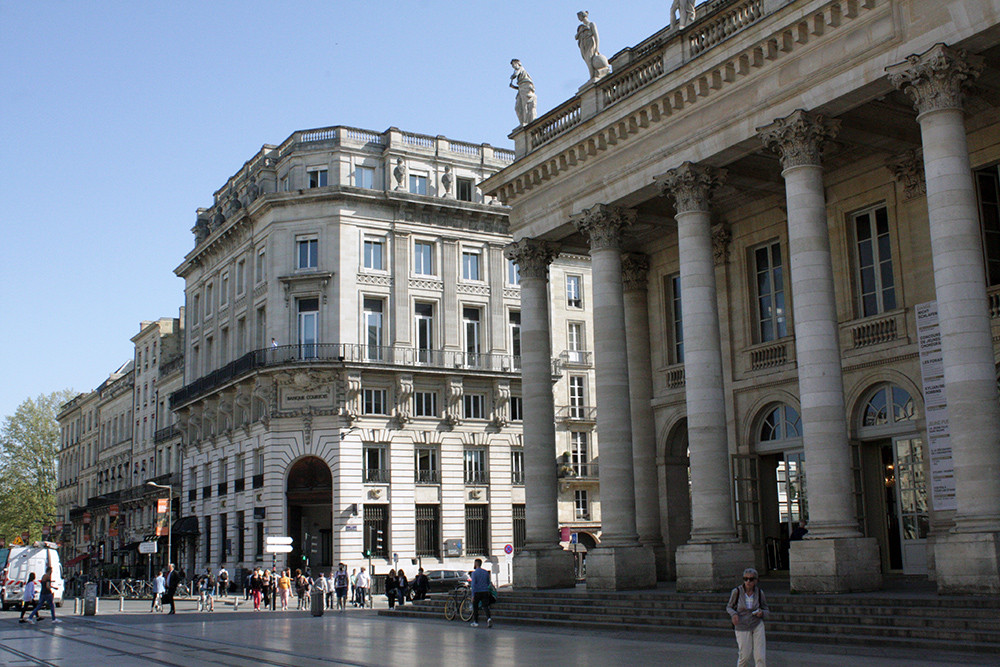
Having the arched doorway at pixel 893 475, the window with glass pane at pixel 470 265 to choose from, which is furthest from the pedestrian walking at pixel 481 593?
the window with glass pane at pixel 470 265

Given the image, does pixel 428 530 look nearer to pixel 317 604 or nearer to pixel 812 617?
pixel 317 604

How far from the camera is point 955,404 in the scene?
1781 centimetres

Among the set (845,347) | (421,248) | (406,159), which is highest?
(406,159)

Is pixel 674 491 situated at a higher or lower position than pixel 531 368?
lower

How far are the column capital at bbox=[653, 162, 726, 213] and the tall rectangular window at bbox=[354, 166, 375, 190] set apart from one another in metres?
30.6

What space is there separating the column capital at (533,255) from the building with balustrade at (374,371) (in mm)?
18437

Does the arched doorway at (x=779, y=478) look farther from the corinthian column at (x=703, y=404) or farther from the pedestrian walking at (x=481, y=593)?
the pedestrian walking at (x=481, y=593)

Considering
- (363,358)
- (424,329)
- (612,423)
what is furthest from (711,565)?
(424,329)

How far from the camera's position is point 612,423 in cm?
2581

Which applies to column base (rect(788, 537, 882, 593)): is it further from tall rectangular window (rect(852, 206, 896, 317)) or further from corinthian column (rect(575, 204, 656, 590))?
tall rectangular window (rect(852, 206, 896, 317))

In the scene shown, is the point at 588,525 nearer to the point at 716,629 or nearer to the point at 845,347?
the point at 845,347

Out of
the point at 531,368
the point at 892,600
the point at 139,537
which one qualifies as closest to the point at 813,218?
the point at 892,600

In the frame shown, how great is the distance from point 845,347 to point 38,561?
1297 inches

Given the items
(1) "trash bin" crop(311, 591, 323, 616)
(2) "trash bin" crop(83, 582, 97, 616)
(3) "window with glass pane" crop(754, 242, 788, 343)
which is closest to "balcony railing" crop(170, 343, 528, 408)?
(2) "trash bin" crop(83, 582, 97, 616)
